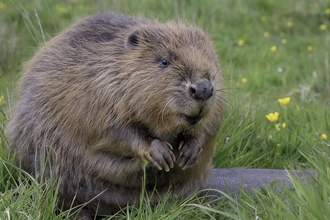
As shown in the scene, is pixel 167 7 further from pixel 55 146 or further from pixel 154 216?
pixel 154 216

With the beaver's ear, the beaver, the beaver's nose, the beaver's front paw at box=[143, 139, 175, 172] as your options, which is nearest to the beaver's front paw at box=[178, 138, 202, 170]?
the beaver

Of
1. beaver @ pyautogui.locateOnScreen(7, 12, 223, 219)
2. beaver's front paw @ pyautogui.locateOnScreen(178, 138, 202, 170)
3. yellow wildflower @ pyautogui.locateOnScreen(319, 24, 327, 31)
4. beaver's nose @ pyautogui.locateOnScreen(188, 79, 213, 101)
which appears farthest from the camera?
yellow wildflower @ pyautogui.locateOnScreen(319, 24, 327, 31)

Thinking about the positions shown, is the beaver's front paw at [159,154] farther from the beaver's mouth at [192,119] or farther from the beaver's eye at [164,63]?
the beaver's eye at [164,63]

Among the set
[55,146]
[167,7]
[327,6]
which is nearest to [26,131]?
[55,146]

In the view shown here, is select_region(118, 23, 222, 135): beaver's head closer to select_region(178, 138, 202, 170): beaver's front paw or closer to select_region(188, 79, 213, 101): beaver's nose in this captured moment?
select_region(188, 79, 213, 101): beaver's nose

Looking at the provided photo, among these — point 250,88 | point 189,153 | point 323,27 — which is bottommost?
point 323,27

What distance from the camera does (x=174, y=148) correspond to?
2895 millimetres

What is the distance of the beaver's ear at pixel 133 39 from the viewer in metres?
2.86

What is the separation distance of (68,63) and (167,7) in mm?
3408

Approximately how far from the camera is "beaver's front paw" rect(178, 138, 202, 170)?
2.79 metres

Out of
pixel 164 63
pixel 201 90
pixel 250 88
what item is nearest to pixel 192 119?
pixel 201 90

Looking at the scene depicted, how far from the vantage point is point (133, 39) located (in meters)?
2.87

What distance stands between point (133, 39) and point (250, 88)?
2.42m

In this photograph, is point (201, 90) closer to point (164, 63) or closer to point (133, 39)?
point (164, 63)
